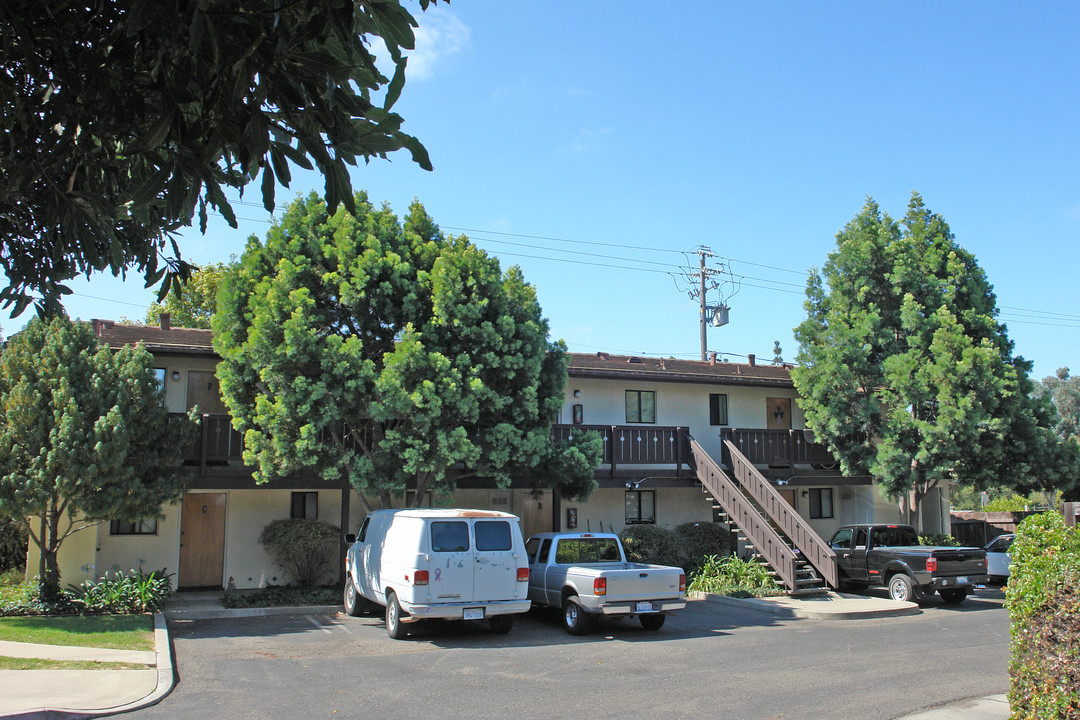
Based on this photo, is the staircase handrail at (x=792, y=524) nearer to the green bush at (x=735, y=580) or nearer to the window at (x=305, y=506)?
the green bush at (x=735, y=580)

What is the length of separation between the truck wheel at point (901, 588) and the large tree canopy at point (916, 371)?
169 inches

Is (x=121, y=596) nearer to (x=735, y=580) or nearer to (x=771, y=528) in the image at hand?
(x=735, y=580)

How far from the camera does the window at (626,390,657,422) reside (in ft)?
80.1

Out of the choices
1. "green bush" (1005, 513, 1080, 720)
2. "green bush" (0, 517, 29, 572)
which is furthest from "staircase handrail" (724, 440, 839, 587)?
"green bush" (0, 517, 29, 572)

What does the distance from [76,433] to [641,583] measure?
10112mm

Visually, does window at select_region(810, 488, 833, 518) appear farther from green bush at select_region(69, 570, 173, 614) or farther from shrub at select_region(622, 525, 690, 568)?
green bush at select_region(69, 570, 173, 614)

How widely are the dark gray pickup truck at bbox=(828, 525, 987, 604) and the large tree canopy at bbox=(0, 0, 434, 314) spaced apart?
1751 cm

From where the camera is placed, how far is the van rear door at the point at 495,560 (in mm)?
13578

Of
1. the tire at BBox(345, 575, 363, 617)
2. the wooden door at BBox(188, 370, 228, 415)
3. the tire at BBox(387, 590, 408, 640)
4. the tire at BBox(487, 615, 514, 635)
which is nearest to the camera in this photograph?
the tire at BBox(387, 590, 408, 640)

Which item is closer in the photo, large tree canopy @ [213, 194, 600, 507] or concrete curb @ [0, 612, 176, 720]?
concrete curb @ [0, 612, 176, 720]

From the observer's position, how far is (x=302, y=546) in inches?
744

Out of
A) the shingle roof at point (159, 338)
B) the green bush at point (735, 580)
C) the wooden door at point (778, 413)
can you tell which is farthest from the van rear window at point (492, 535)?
the wooden door at point (778, 413)

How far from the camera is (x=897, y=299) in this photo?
2375 cm

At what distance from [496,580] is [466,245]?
6.92 m
